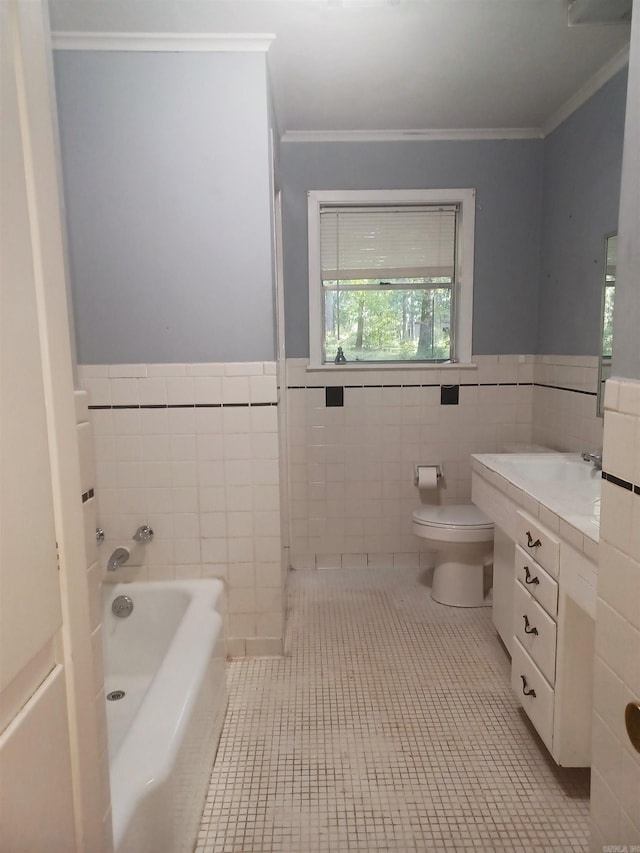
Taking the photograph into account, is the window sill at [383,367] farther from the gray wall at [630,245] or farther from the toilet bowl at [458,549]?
the gray wall at [630,245]

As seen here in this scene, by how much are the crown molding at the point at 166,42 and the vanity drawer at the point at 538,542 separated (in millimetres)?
1994

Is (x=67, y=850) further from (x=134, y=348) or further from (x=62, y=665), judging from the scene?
(x=134, y=348)

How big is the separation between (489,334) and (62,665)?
287cm

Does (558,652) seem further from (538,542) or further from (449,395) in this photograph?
(449,395)

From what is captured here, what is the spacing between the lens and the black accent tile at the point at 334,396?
307cm

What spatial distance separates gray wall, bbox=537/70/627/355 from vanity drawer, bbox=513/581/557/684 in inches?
50.2

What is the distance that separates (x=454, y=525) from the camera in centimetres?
262

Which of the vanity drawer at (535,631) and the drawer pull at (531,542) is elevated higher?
the drawer pull at (531,542)

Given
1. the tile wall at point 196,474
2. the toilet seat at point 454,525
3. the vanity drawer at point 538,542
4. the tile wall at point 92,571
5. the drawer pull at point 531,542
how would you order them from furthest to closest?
1. the toilet seat at point 454,525
2. the tile wall at point 196,474
3. the drawer pull at point 531,542
4. the vanity drawer at point 538,542
5. the tile wall at point 92,571

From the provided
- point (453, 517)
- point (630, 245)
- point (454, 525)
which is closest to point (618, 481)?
point (630, 245)

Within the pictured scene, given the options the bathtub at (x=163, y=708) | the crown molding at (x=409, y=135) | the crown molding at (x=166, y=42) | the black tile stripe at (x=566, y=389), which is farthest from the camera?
the crown molding at (x=409, y=135)

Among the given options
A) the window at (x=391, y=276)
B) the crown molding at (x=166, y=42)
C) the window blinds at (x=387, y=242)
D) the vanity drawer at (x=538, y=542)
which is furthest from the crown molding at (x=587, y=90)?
the vanity drawer at (x=538, y=542)

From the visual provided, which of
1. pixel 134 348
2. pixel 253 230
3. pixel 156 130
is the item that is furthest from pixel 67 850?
pixel 156 130

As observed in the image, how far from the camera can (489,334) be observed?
3057mm
